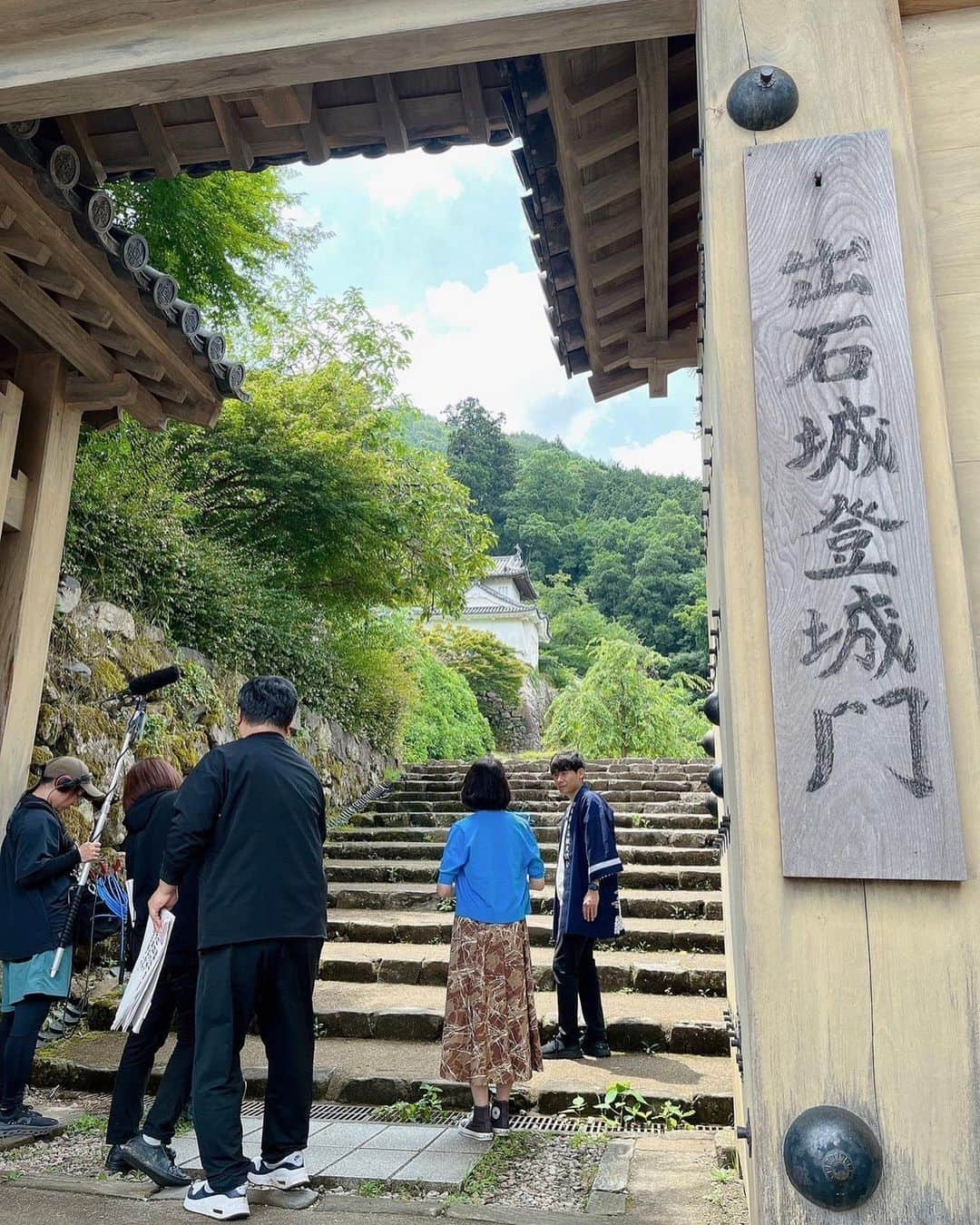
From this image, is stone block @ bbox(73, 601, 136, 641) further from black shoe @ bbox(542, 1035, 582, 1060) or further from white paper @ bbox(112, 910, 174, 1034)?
black shoe @ bbox(542, 1035, 582, 1060)

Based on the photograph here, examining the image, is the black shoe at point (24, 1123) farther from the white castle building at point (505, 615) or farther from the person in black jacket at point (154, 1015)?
the white castle building at point (505, 615)

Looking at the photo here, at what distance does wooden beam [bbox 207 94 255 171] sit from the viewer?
311 centimetres

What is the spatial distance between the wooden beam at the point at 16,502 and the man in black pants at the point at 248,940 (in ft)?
5.42

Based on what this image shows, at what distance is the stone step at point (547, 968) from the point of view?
5.76 metres

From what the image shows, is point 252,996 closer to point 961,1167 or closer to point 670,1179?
point 670,1179

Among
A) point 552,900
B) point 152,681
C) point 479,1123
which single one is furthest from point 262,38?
point 552,900

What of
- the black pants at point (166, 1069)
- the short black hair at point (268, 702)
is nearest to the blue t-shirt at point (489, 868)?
the short black hair at point (268, 702)

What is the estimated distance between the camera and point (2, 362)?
14.3 feet

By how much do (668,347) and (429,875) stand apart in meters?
5.86

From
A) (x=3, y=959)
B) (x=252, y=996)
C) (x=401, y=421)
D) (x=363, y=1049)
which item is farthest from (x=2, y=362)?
(x=401, y=421)

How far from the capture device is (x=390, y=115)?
3.13m

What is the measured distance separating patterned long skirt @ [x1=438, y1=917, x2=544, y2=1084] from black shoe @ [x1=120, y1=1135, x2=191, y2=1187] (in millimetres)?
1115

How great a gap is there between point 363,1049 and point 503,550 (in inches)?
1673

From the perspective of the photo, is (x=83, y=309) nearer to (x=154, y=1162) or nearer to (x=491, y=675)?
(x=154, y=1162)
